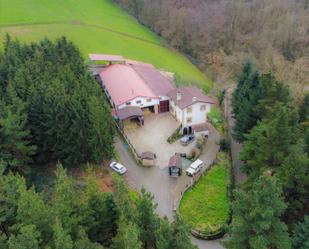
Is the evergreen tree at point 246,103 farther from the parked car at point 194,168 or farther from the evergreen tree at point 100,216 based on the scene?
the evergreen tree at point 100,216

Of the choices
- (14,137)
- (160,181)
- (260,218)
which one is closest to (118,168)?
(160,181)

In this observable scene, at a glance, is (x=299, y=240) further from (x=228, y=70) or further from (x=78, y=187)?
(x=228, y=70)

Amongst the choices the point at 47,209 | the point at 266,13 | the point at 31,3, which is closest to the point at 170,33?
the point at 266,13

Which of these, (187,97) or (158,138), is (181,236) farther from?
(187,97)

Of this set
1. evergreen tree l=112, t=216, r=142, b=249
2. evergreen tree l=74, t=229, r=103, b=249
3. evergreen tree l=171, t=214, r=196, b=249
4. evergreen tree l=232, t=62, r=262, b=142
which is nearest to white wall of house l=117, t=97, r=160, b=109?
evergreen tree l=232, t=62, r=262, b=142

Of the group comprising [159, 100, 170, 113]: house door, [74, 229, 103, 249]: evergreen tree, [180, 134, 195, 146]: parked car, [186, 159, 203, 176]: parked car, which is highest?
[74, 229, 103, 249]: evergreen tree

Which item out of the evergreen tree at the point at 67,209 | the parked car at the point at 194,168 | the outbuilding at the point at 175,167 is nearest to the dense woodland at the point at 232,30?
the parked car at the point at 194,168

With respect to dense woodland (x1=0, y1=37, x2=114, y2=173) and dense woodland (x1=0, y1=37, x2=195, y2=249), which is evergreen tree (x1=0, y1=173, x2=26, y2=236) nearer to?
dense woodland (x1=0, y1=37, x2=195, y2=249)
